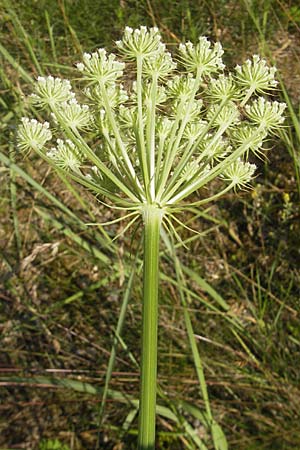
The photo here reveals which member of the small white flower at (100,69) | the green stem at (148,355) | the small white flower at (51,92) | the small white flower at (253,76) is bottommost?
the green stem at (148,355)

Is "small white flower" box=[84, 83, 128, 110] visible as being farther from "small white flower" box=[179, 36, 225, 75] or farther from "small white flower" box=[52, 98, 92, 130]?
"small white flower" box=[179, 36, 225, 75]

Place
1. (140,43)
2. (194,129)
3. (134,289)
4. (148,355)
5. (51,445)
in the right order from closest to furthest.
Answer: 1. (148,355)
2. (140,43)
3. (194,129)
4. (51,445)
5. (134,289)

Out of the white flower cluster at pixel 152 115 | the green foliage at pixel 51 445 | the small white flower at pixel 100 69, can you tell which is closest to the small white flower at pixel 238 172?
the white flower cluster at pixel 152 115

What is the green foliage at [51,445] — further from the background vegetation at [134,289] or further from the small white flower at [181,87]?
the small white flower at [181,87]

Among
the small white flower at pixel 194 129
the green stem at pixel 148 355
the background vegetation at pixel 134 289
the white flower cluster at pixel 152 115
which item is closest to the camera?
the green stem at pixel 148 355

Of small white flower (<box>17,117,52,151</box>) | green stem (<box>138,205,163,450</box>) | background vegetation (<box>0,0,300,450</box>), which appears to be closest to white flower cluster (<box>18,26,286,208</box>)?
small white flower (<box>17,117,52,151</box>)

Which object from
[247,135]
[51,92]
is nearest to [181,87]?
[247,135]

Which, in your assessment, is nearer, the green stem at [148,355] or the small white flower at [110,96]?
the green stem at [148,355]

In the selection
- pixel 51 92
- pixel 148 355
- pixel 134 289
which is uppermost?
pixel 134 289

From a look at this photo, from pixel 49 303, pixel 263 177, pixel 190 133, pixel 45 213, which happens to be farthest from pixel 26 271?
pixel 190 133

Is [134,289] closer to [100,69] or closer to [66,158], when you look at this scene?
[66,158]
